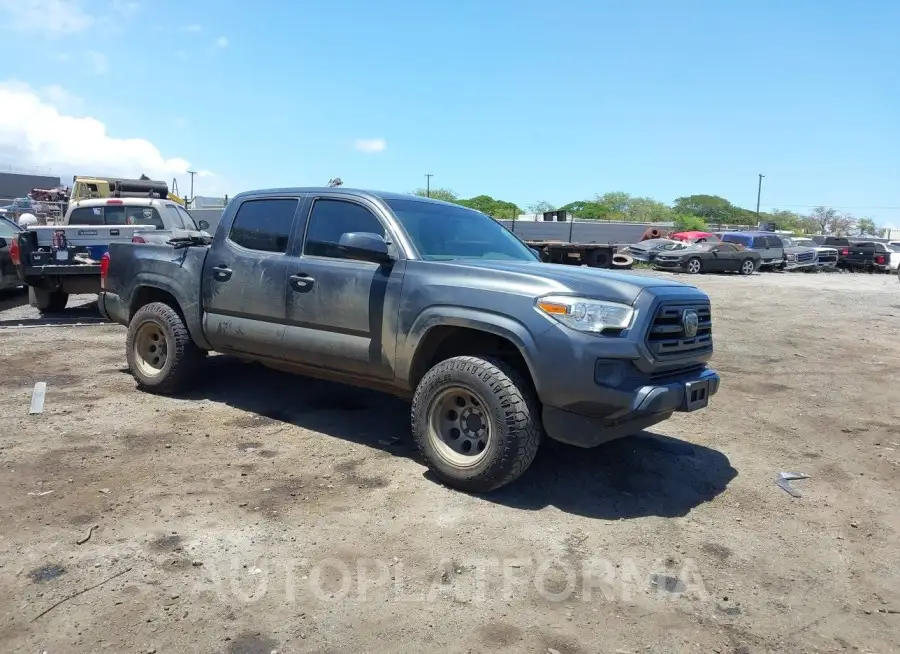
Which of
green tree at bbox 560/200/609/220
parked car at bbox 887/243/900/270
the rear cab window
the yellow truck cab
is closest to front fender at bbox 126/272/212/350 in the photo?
the yellow truck cab

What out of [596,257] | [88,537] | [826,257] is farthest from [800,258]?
[88,537]

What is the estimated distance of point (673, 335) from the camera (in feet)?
13.9

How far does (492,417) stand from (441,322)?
0.70 metres

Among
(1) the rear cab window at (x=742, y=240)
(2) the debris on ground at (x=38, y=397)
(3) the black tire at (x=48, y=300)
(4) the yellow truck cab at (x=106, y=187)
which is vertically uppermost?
(4) the yellow truck cab at (x=106, y=187)

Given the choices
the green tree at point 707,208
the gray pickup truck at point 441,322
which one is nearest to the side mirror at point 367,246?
the gray pickup truck at point 441,322

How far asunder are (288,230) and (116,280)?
224cm

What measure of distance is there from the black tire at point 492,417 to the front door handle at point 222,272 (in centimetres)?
221

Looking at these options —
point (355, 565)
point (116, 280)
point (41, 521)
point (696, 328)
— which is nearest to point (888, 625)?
point (696, 328)

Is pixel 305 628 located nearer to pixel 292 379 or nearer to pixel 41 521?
pixel 41 521

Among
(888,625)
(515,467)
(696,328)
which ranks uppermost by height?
(696,328)

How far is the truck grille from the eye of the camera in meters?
4.08

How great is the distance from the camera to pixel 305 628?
2877mm

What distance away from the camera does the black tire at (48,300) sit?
10.3 meters

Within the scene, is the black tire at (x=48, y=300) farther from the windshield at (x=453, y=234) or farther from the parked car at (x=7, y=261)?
the windshield at (x=453, y=234)
